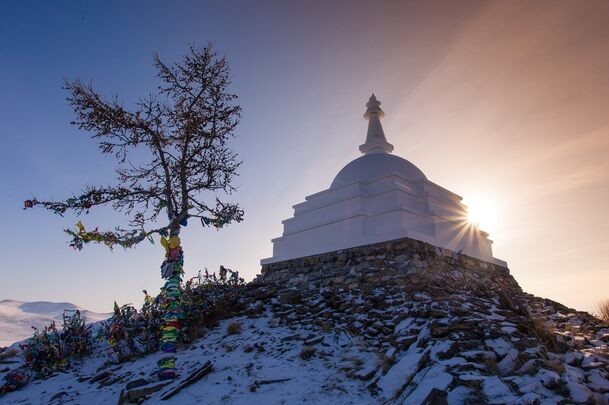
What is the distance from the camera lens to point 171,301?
23.2 ft

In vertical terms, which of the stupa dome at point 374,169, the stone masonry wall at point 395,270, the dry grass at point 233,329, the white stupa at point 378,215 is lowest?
the dry grass at point 233,329

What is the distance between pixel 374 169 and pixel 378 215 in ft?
8.90

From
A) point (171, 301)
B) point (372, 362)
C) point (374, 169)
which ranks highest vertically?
point (374, 169)

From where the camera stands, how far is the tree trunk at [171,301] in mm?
6789

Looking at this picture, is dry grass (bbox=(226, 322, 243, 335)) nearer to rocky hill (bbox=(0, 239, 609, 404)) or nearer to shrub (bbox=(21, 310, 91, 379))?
rocky hill (bbox=(0, 239, 609, 404))

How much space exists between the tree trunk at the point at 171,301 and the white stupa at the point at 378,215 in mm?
5751

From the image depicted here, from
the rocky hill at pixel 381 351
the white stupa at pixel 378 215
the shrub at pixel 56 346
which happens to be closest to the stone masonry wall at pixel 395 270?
the rocky hill at pixel 381 351

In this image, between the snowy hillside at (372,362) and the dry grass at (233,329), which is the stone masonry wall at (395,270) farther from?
the dry grass at (233,329)

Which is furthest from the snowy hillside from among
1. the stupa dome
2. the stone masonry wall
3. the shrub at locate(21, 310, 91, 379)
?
the stupa dome

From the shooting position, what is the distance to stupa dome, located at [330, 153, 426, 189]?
14359mm

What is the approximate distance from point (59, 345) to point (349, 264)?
7230 mm

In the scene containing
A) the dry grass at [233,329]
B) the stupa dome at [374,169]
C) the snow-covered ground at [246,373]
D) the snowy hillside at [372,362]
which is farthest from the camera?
the stupa dome at [374,169]

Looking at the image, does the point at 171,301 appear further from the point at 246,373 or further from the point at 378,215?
the point at 378,215

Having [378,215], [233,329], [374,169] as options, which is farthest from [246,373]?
[374,169]
